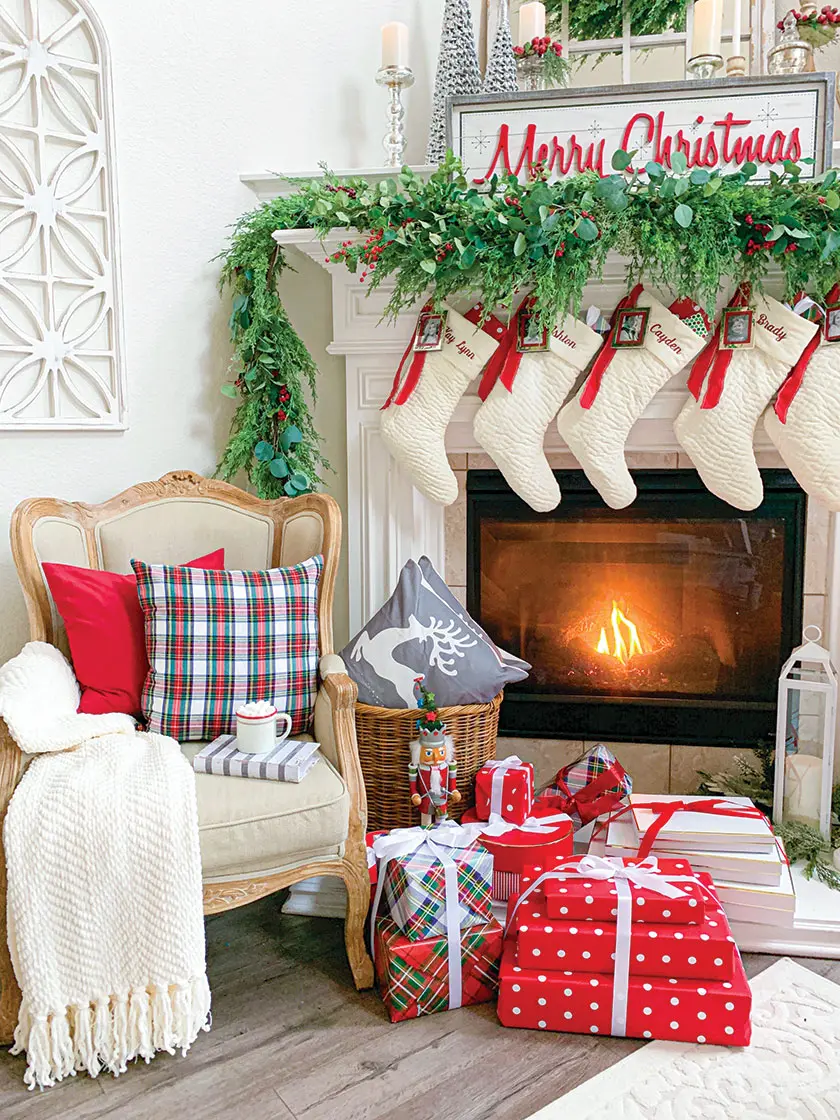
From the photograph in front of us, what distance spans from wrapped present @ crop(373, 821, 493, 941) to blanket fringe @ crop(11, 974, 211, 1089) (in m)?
0.40

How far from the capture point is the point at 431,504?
2473 millimetres

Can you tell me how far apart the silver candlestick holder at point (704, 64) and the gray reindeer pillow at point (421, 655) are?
57.1 inches

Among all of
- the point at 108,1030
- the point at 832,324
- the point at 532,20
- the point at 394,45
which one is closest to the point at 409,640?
the point at 108,1030

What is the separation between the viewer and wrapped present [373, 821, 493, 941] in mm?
1687

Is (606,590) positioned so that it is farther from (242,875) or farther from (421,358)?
(242,875)

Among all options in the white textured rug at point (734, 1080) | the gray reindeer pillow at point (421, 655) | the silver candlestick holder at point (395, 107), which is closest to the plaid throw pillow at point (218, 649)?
the gray reindeer pillow at point (421, 655)

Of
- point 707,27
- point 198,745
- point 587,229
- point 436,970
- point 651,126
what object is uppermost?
point 707,27

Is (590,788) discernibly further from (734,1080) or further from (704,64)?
(704,64)

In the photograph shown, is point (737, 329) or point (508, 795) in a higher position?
point (737, 329)

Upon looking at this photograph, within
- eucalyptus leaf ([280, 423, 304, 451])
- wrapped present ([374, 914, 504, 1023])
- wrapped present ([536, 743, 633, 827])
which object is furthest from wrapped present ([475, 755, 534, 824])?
eucalyptus leaf ([280, 423, 304, 451])

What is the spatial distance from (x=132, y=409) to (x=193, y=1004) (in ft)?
4.94

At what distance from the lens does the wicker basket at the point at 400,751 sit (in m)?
2.13

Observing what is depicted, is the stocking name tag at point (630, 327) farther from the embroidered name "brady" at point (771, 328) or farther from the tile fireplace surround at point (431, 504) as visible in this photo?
the embroidered name "brady" at point (771, 328)

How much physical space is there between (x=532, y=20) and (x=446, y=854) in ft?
6.95
